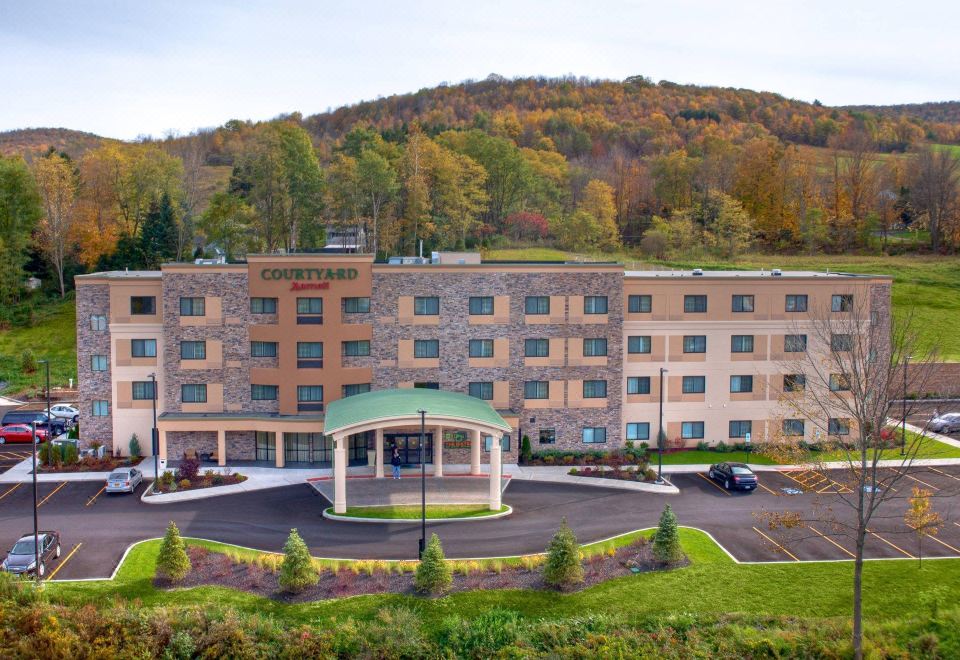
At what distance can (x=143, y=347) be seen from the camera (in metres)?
47.4

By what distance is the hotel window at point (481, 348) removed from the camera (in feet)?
156

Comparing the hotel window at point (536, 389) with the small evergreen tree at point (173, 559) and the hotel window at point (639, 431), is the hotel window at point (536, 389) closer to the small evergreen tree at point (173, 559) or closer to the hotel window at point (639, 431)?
the hotel window at point (639, 431)

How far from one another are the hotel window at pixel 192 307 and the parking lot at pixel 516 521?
411 inches

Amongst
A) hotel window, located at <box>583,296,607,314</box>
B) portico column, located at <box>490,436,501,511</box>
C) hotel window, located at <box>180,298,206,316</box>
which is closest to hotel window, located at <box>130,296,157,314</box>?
hotel window, located at <box>180,298,206,316</box>

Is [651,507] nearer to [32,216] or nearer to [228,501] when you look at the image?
[228,501]

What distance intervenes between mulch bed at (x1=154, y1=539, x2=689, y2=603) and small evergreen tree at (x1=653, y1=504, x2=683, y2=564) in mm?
341

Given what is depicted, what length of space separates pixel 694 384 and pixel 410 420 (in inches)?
772

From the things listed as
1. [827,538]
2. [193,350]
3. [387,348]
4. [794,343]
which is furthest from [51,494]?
[794,343]

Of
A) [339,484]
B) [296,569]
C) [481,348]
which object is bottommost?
[296,569]

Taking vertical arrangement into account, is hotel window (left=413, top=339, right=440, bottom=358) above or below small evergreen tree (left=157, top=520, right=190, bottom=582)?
above

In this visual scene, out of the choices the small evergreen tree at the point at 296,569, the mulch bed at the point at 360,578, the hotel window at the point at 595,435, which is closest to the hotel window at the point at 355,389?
the hotel window at the point at 595,435

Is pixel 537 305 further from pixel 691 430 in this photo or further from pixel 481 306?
pixel 691 430

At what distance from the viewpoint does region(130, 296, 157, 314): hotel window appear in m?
47.3

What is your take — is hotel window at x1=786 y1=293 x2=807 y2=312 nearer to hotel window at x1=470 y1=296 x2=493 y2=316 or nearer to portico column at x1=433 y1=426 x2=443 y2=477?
hotel window at x1=470 y1=296 x2=493 y2=316
